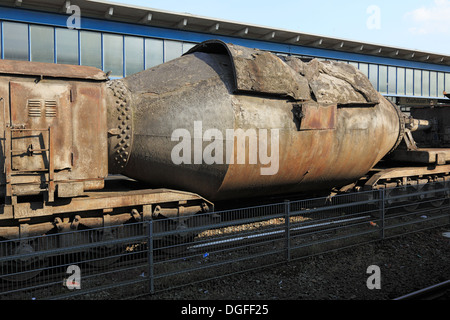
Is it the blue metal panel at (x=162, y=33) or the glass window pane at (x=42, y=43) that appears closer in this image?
the blue metal panel at (x=162, y=33)

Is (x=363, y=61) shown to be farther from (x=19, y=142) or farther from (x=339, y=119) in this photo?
(x=19, y=142)

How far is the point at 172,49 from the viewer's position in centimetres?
1961

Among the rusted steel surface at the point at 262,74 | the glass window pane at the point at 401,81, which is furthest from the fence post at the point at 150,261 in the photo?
the glass window pane at the point at 401,81

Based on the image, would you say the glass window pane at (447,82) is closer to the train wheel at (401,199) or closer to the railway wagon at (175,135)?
the train wheel at (401,199)

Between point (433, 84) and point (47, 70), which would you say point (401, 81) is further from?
point (47, 70)

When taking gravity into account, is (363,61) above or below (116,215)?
above

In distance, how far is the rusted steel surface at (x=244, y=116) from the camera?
21.3 feet

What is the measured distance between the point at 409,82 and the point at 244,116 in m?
27.3

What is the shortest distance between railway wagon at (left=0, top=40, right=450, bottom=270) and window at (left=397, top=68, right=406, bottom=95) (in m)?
22.7

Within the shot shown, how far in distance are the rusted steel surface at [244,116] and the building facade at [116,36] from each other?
1139 centimetres

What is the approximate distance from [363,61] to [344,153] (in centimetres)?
2111
